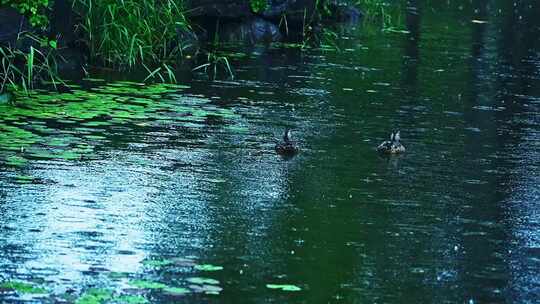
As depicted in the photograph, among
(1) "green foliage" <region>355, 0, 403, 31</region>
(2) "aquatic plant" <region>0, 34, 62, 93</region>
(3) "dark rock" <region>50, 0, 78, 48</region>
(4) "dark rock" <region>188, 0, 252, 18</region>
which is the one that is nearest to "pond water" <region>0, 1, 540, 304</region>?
(2) "aquatic plant" <region>0, 34, 62, 93</region>

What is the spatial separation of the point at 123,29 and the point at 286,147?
6135mm

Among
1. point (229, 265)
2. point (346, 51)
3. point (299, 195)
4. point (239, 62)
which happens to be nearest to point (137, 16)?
point (239, 62)

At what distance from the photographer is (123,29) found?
1888cm

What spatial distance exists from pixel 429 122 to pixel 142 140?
4.31 m

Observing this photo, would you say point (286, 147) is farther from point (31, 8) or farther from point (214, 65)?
point (214, 65)

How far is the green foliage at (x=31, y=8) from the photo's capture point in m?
17.2

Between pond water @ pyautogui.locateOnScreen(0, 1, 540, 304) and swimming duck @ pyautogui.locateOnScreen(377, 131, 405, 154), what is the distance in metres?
0.14

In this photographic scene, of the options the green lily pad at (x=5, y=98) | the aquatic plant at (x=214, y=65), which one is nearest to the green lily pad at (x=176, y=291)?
the green lily pad at (x=5, y=98)

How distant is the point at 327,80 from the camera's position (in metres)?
19.6

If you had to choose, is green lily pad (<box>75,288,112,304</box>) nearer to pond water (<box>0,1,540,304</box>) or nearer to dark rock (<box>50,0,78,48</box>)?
pond water (<box>0,1,540,304</box>)

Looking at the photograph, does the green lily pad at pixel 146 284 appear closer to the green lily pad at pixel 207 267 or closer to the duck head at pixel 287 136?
the green lily pad at pixel 207 267

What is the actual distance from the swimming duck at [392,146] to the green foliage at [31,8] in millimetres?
5832

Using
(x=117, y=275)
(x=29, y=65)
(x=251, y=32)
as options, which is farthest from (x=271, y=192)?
(x=251, y=32)

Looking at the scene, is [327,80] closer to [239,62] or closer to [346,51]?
[239,62]
